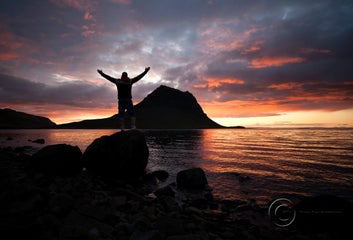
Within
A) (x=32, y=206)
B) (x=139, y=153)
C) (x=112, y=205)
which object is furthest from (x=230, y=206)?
(x=32, y=206)

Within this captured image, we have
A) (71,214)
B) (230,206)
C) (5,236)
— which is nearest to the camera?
(5,236)

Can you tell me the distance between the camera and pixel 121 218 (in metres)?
6.79

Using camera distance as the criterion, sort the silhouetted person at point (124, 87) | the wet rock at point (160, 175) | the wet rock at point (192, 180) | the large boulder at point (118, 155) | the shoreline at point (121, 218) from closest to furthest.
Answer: the shoreline at point (121, 218), the wet rock at point (192, 180), the silhouetted person at point (124, 87), the large boulder at point (118, 155), the wet rock at point (160, 175)

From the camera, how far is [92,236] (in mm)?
4926

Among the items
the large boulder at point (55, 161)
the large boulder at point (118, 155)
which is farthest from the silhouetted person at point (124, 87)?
the large boulder at point (55, 161)

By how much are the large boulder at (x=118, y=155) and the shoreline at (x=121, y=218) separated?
144 inches

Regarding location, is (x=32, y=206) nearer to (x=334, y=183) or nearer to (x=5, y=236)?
(x=5, y=236)

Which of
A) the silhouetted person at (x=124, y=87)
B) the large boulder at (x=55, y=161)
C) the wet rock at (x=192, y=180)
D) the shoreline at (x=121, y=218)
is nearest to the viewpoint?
the shoreline at (x=121, y=218)

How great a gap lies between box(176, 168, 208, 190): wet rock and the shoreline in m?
2.41

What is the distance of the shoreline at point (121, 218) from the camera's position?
495cm

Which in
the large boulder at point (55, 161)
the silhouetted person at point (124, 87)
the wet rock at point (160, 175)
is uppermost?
the silhouetted person at point (124, 87)

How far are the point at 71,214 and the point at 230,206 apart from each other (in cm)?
755

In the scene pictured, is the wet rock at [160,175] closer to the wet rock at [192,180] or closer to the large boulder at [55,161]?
the wet rock at [192,180]

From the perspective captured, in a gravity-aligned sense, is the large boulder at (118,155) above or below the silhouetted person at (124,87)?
below
